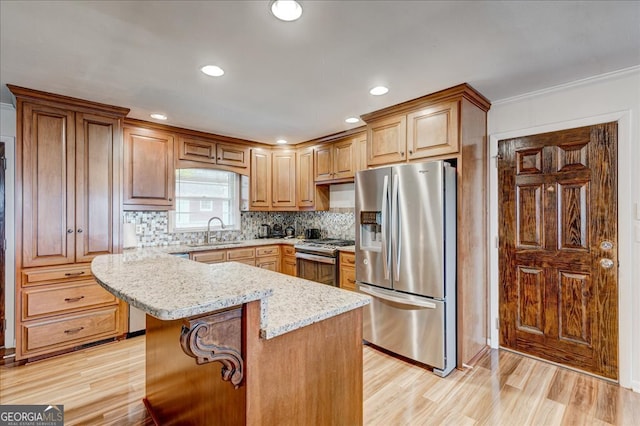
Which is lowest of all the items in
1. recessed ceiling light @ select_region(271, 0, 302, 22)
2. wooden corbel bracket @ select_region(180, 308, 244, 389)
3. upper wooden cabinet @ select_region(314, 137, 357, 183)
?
wooden corbel bracket @ select_region(180, 308, 244, 389)

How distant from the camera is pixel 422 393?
223 cm

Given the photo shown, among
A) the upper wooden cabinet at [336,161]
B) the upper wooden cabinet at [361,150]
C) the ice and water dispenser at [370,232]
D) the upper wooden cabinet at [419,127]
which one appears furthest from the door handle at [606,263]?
the upper wooden cabinet at [336,161]

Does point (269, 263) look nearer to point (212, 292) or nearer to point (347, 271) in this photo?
point (347, 271)

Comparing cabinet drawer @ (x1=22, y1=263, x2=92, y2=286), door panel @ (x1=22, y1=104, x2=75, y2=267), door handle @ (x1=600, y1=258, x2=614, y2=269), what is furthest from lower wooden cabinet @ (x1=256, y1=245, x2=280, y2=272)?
door handle @ (x1=600, y1=258, x2=614, y2=269)

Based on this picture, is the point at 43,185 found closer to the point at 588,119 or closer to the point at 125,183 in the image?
the point at 125,183

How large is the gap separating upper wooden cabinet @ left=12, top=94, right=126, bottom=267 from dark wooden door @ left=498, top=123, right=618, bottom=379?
380cm

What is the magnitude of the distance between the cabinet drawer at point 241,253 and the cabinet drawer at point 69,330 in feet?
4.21

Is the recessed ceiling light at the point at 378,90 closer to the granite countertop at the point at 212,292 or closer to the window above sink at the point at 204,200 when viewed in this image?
the granite countertop at the point at 212,292

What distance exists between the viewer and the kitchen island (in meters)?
0.97

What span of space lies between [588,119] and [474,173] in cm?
89

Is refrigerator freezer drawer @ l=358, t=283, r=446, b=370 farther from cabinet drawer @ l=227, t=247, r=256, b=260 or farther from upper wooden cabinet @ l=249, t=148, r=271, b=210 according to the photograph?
upper wooden cabinet @ l=249, t=148, r=271, b=210

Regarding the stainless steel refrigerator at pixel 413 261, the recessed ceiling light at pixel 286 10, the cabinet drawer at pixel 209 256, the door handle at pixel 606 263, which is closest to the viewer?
the recessed ceiling light at pixel 286 10

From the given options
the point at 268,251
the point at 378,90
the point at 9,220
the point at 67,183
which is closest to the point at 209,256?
the point at 268,251

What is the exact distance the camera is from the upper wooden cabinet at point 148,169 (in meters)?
3.34
